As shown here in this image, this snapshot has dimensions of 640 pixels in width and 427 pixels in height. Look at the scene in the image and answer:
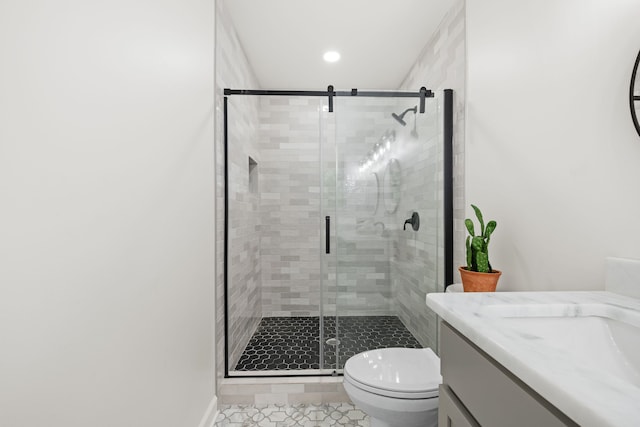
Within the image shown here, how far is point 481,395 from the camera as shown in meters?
0.65

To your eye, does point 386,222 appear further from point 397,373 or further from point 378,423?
point 378,423

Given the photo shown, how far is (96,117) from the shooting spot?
81 cm

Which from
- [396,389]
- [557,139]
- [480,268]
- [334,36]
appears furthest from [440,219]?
[334,36]

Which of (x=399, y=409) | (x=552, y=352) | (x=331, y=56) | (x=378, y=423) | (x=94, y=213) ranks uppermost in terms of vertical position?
(x=331, y=56)

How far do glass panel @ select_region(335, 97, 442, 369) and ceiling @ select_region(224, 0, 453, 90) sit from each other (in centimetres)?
63

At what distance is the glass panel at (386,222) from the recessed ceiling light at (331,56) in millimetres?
884

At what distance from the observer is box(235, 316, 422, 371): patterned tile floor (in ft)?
6.74

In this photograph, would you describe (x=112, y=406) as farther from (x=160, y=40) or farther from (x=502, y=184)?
(x=502, y=184)

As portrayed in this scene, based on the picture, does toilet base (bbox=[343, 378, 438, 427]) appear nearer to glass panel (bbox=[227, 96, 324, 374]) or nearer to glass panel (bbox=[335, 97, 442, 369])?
glass panel (bbox=[335, 97, 442, 369])

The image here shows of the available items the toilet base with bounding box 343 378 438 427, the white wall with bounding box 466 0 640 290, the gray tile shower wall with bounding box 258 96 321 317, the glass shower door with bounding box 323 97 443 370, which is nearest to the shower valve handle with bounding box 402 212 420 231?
the glass shower door with bounding box 323 97 443 370

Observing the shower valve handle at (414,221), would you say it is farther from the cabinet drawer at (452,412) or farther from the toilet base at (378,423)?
the cabinet drawer at (452,412)

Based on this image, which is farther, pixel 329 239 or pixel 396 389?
pixel 329 239

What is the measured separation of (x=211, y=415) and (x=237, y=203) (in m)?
1.36

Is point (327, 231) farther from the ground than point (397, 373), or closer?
farther from the ground
